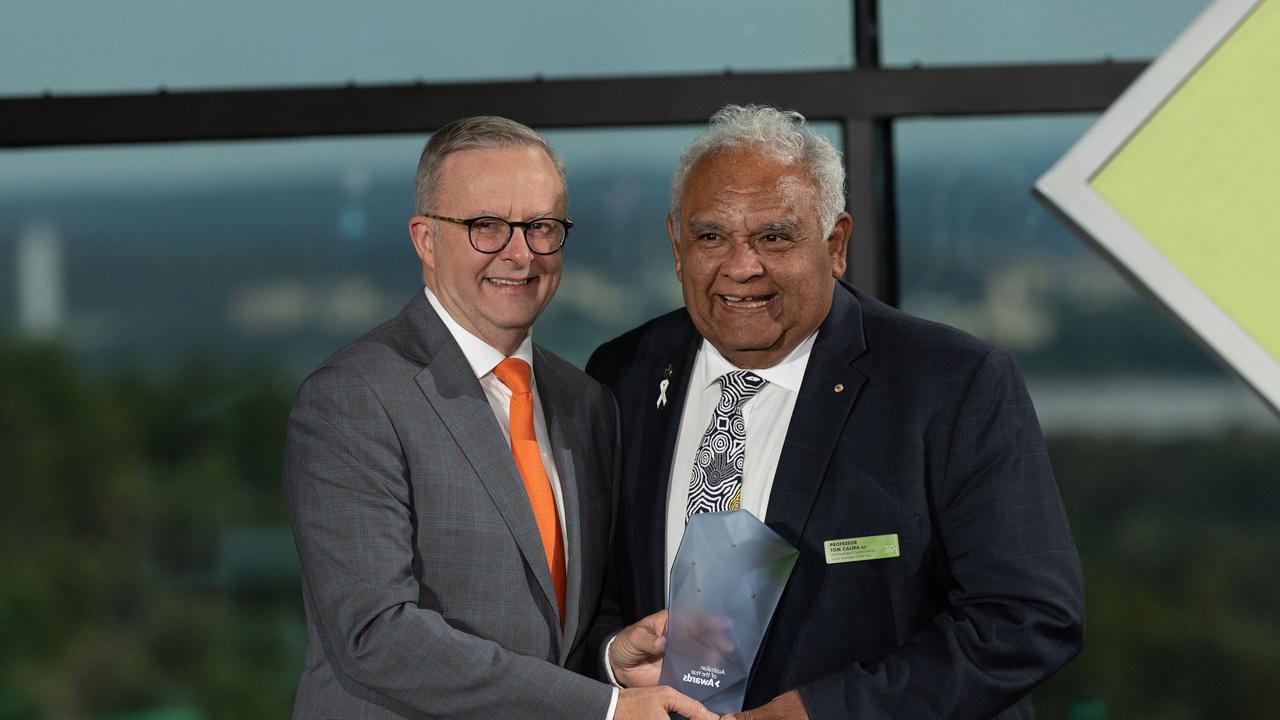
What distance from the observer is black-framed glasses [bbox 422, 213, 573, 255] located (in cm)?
217

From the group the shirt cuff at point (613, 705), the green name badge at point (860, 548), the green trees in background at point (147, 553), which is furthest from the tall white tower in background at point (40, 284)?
the green name badge at point (860, 548)

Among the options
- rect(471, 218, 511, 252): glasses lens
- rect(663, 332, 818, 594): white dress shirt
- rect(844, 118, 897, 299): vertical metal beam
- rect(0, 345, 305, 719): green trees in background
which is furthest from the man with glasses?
rect(0, 345, 305, 719): green trees in background

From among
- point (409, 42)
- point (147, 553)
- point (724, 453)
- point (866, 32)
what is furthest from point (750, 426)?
point (147, 553)

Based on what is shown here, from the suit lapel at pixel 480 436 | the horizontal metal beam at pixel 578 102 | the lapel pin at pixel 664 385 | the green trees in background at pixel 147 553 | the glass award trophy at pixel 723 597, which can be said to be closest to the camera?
the glass award trophy at pixel 723 597

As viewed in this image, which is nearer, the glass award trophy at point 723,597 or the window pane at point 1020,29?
the glass award trophy at point 723,597

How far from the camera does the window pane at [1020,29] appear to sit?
3461 millimetres

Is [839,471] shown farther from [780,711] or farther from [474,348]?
[474,348]

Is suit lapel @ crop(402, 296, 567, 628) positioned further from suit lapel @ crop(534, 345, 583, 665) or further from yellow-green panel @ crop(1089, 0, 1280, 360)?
yellow-green panel @ crop(1089, 0, 1280, 360)

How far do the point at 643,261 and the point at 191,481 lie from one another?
1.37m

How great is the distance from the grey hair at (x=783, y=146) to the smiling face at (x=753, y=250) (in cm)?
1

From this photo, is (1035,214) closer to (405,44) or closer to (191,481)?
(405,44)

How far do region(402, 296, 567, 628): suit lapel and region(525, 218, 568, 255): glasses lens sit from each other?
227mm

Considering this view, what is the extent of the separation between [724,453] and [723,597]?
0.35 metres

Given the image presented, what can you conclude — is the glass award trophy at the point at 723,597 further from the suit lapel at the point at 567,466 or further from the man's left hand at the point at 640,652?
the suit lapel at the point at 567,466
